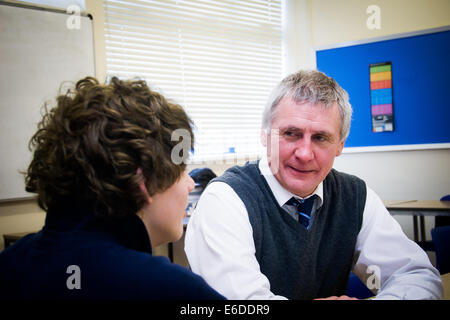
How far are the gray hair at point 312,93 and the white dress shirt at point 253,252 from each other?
19 cm

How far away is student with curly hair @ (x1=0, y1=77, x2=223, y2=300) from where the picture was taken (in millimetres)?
528

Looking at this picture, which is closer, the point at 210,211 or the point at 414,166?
the point at 210,211

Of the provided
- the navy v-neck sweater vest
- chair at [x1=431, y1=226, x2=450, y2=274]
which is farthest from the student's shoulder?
chair at [x1=431, y1=226, x2=450, y2=274]

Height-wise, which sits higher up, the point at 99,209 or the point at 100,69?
the point at 100,69

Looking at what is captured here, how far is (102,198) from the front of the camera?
577mm

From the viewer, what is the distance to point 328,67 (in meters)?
3.34

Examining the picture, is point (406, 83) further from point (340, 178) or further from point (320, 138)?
point (320, 138)

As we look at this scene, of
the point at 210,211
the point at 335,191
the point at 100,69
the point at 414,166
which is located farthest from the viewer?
the point at 100,69

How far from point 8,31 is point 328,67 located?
98.1 inches

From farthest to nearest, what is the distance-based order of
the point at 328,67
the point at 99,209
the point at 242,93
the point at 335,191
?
the point at 242,93
the point at 328,67
the point at 335,191
the point at 99,209

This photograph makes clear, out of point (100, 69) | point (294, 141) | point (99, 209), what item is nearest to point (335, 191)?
point (294, 141)

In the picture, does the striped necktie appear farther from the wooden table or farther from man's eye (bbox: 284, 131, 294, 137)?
the wooden table

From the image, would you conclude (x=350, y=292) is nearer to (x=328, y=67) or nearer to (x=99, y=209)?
(x=99, y=209)

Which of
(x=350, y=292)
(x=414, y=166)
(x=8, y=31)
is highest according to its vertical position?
(x=8, y=31)
